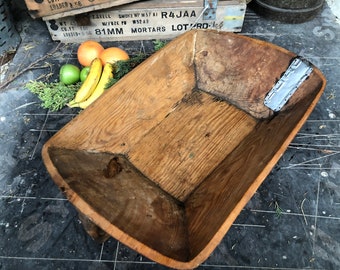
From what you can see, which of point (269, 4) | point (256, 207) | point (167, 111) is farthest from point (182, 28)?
point (256, 207)

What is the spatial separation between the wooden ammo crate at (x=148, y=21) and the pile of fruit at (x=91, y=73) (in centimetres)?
36

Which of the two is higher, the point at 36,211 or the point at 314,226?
the point at 36,211

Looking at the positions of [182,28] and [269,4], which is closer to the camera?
[182,28]

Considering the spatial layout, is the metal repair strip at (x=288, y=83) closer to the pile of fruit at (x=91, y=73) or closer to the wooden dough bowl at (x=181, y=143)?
the wooden dough bowl at (x=181, y=143)

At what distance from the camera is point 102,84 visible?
99.4 inches

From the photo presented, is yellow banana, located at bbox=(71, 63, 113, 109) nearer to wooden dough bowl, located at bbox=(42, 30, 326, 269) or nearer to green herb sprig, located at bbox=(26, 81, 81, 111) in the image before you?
green herb sprig, located at bbox=(26, 81, 81, 111)

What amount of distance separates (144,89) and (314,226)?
140cm

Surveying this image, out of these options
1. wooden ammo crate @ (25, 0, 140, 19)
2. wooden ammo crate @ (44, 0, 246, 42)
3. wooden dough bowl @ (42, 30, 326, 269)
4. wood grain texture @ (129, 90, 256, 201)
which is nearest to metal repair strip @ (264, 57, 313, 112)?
wooden dough bowl @ (42, 30, 326, 269)

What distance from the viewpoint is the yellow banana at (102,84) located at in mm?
2516

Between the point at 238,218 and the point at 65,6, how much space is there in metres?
2.24

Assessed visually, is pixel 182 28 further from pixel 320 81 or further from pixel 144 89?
pixel 320 81

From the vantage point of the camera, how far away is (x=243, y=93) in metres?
2.23

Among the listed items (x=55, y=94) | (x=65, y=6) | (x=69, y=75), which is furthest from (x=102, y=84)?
(x=65, y=6)

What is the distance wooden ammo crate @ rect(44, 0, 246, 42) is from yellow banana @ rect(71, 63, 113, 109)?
25.9 inches
